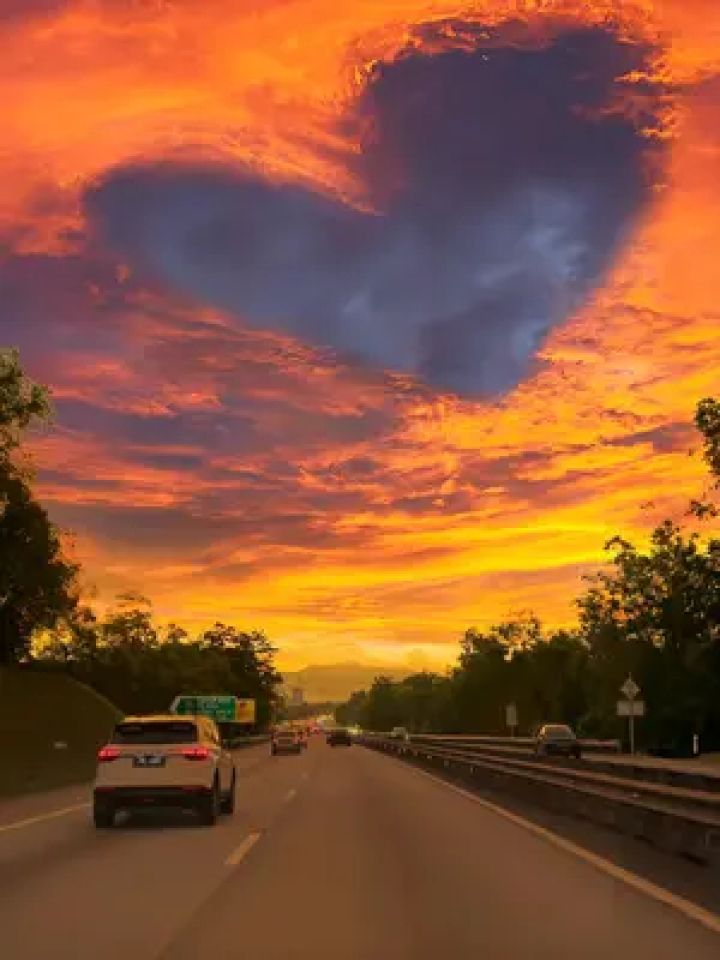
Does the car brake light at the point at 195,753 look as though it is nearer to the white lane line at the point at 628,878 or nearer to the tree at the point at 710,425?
the white lane line at the point at 628,878

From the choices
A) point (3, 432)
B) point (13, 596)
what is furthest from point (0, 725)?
point (3, 432)

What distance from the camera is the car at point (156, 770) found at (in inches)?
762

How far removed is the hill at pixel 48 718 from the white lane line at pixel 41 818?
29.6m

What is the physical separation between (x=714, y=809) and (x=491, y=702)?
157634 mm

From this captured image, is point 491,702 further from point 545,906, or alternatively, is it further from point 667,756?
point 545,906

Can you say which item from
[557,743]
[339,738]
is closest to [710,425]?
[557,743]

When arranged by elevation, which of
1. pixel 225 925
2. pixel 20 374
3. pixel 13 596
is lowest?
pixel 225 925

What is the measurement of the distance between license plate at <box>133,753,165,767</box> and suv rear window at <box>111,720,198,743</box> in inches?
17.4

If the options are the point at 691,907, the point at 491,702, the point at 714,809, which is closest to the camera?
the point at 691,907

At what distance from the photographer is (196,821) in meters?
20.8

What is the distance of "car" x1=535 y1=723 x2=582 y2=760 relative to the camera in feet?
180

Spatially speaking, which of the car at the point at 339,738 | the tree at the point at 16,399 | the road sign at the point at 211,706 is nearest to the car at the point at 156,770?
the tree at the point at 16,399

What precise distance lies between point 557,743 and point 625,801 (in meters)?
→ 40.2

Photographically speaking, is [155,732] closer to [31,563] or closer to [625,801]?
[625,801]
